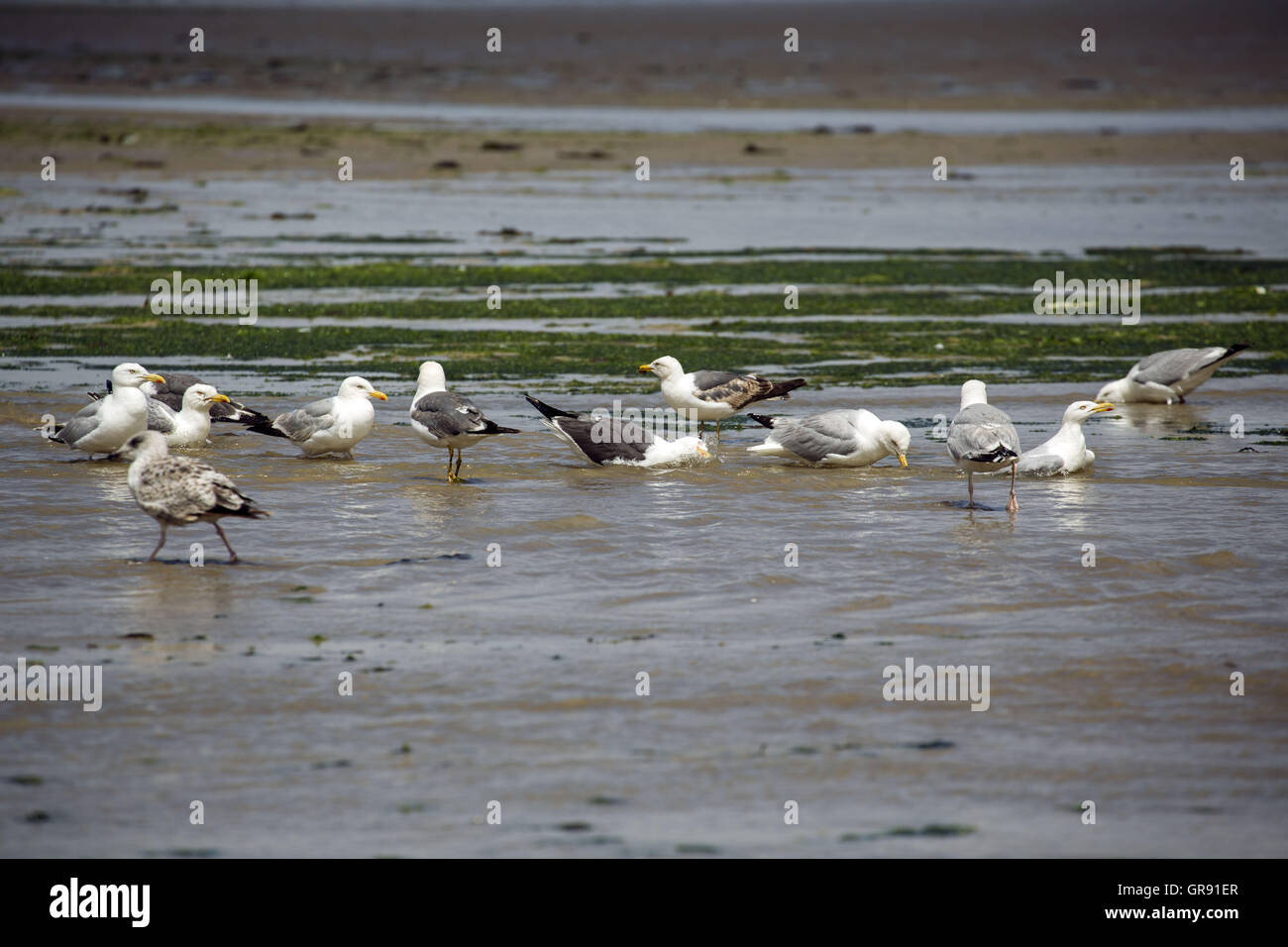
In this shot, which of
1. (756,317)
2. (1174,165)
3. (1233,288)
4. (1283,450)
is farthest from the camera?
(1174,165)

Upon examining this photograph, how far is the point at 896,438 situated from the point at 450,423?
346cm

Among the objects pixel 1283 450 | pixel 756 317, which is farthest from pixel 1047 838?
pixel 756 317

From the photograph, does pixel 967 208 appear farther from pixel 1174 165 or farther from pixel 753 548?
pixel 753 548

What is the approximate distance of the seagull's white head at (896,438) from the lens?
12.0m

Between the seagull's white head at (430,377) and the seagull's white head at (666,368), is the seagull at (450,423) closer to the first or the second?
the seagull's white head at (430,377)

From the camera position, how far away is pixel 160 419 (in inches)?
492

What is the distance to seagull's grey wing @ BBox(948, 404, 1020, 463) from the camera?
10.5 m

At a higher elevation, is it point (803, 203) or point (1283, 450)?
point (803, 203)

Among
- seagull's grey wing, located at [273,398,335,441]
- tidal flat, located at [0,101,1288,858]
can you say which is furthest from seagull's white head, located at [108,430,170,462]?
seagull's grey wing, located at [273,398,335,441]

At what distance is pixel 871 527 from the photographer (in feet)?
33.8

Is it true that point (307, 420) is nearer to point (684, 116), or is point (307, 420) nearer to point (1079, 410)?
point (1079, 410)
